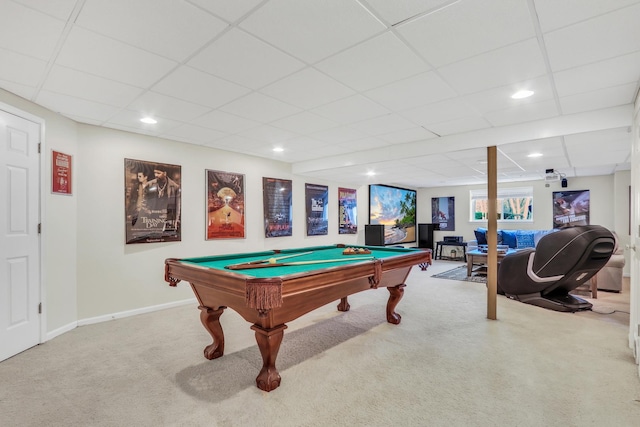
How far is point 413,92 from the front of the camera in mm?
2871

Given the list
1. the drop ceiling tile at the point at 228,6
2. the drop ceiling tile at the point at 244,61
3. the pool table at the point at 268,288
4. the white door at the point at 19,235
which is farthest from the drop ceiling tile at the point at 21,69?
the pool table at the point at 268,288

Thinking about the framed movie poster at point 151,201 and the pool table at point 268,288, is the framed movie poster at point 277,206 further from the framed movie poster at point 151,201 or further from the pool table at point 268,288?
the pool table at point 268,288

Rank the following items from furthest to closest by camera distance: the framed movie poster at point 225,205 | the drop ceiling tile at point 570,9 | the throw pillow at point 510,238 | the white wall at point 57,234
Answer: the throw pillow at point 510,238, the framed movie poster at point 225,205, the white wall at point 57,234, the drop ceiling tile at point 570,9

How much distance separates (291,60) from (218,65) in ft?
1.83

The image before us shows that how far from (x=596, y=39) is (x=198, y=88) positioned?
9.63ft

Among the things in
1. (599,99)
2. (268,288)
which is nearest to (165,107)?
(268,288)

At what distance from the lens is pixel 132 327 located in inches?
147

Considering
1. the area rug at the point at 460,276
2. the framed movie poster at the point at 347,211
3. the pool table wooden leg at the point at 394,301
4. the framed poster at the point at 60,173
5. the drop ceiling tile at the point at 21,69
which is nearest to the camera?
the drop ceiling tile at the point at 21,69

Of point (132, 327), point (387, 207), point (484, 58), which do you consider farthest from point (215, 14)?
point (387, 207)

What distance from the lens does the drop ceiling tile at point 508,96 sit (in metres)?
2.67

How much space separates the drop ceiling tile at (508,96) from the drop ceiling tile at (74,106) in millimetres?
3663

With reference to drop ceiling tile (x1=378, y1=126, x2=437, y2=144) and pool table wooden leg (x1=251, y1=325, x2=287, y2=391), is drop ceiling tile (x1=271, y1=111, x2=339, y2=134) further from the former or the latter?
pool table wooden leg (x1=251, y1=325, x2=287, y2=391)

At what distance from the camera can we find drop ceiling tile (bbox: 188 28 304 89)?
2.06 metres

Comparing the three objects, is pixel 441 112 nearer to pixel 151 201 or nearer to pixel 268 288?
pixel 268 288
